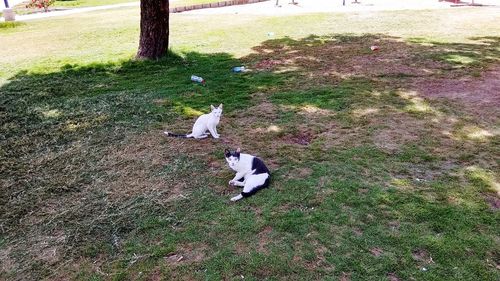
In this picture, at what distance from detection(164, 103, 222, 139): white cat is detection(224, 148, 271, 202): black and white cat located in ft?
3.84

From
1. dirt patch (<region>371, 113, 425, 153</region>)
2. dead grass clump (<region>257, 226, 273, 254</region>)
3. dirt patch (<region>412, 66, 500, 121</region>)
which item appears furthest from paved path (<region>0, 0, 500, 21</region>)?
dead grass clump (<region>257, 226, 273, 254</region>)

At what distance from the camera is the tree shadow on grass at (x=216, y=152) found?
400 centimetres

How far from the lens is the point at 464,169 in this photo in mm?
4918

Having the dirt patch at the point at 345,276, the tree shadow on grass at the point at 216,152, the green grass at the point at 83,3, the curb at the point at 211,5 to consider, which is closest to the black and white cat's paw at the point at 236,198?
the tree shadow on grass at the point at 216,152

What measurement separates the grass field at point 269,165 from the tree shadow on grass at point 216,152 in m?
0.02

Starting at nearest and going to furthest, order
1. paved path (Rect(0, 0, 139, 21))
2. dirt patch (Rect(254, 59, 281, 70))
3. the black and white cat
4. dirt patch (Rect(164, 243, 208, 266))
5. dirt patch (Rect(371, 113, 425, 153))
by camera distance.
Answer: dirt patch (Rect(164, 243, 208, 266)), the black and white cat, dirt patch (Rect(371, 113, 425, 153)), dirt patch (Rect(254, 59, 281, 70)), paved path (Rect(0, 0, 139, 21))

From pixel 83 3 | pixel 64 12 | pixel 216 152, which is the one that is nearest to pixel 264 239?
pixel 216 152

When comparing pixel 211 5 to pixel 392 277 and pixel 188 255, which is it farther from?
pixel 392 277

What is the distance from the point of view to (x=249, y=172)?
468 centimetres

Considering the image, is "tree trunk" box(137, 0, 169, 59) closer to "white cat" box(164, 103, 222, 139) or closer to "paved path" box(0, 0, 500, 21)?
"white cat" box(164, 103, 222, 139)

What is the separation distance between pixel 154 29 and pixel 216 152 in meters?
5.27

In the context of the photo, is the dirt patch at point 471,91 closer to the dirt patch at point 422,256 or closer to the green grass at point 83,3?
the dirt patch at point 422,256

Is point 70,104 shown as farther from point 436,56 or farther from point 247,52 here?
point 436,56

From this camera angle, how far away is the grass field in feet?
12.0
